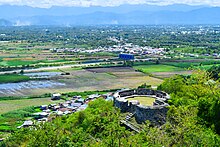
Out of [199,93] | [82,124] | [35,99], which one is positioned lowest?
[35,99]

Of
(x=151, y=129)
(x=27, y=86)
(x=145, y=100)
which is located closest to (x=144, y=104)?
(x=145, y=100)

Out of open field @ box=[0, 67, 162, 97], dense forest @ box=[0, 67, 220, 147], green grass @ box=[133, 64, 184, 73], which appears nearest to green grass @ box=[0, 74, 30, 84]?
open field @ box=[0, 67, 162, 97]

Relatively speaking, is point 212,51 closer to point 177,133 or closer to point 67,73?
point 67,73

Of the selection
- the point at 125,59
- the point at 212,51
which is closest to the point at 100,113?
the point at 125,59

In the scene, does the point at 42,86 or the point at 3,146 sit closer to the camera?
the point at 3,146

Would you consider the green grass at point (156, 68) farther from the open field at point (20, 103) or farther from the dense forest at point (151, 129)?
the dense forest at point (151, 129)

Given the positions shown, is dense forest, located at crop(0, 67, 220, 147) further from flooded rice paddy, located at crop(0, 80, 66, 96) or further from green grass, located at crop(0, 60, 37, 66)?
green grass, located at crop(0, 60, 37, 66)
